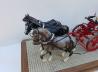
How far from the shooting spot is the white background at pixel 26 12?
0.82 meters

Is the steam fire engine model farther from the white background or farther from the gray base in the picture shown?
the white background

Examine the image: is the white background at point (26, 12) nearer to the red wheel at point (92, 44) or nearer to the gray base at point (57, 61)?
the gray base at point (57, 61)

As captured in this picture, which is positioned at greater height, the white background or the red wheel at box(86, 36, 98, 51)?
the white background

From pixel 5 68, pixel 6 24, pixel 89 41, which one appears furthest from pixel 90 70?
pixel 6 24

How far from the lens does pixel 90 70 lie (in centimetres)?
Answer: 61

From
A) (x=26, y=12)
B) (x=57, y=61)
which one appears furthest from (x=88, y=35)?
(x=26, y=12)

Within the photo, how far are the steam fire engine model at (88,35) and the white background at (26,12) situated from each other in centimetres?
15

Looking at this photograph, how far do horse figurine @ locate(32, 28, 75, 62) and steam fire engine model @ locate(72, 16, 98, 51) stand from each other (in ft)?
0.27

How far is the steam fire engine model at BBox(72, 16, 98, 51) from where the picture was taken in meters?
0.70

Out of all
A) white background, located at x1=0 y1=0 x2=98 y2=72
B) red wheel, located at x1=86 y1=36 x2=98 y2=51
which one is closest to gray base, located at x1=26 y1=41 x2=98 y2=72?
red wheel, located at x1=86 y1=36 x2=98 y2=51

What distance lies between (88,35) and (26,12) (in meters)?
0.33

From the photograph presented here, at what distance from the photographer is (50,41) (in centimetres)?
62

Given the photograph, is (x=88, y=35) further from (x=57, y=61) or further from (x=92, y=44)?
(x=57, y=61)

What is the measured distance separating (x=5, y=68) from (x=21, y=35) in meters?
0.23
